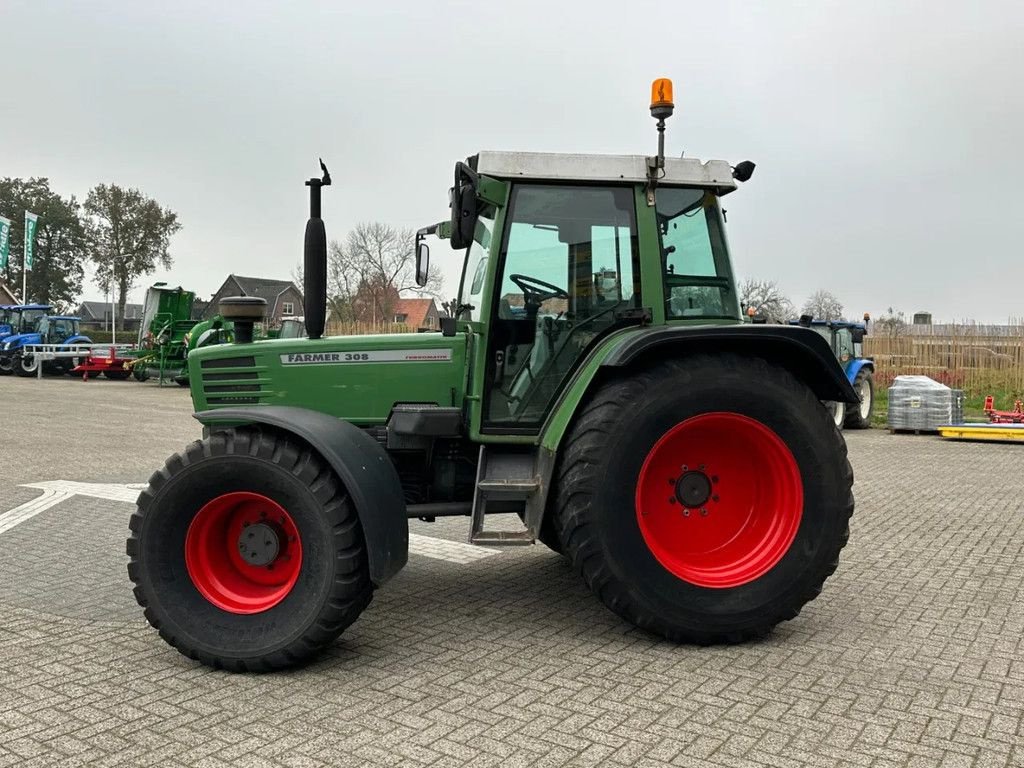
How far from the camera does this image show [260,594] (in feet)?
13.3

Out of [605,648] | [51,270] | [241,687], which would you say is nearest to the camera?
[241,687]

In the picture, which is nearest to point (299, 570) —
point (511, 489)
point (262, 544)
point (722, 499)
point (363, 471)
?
point (262, 544)

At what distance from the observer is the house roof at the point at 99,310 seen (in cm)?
8276

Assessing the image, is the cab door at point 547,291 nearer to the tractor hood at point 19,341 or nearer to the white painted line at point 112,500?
the white painted line at point 112,500

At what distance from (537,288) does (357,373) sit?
1041 millimetres

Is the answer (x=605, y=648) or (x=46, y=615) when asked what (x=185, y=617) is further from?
(x=605, y=648)

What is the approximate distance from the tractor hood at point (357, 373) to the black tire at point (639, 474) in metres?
0.79

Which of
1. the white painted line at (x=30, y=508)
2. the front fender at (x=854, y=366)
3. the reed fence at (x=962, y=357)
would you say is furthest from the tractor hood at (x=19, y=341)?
the reed fence at (x=962, y=357)

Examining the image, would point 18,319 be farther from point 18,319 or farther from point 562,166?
point 562,166

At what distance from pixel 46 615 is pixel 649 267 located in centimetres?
367

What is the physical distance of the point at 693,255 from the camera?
15.0 feet

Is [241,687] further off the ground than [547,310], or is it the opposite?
[547,310]

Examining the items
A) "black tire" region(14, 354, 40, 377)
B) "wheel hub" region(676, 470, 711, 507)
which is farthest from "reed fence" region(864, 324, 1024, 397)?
"black tire" region(14, 354, 40, 377)

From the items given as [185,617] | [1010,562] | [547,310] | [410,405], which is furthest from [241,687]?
[1010,562]
